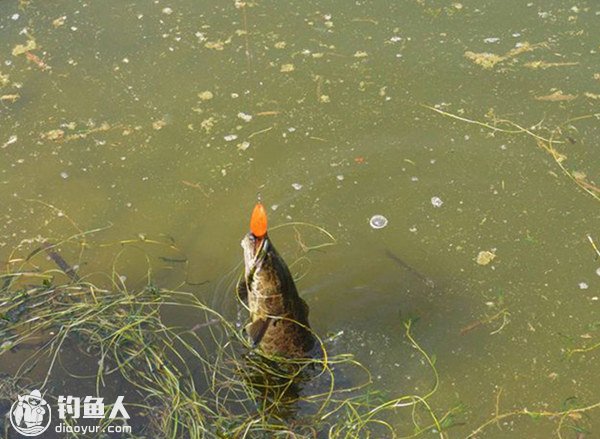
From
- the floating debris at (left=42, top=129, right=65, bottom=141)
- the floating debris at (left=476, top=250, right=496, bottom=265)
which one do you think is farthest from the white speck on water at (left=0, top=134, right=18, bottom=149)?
the floating debris at (left=476, top=250, right=496, bottom=265)

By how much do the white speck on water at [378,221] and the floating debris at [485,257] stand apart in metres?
0.47

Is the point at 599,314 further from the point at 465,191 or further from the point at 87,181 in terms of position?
the point at 87,181

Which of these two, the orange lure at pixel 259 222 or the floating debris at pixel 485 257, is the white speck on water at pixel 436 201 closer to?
the floating debris at pixel 485 257

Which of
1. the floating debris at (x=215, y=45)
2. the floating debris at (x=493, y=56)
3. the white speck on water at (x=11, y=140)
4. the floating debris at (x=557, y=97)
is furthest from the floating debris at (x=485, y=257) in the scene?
the white speck on water at (x=11, y=140)

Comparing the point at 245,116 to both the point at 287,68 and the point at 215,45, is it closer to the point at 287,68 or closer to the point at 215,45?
the point at 287,68

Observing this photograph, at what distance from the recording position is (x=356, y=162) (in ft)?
13.3

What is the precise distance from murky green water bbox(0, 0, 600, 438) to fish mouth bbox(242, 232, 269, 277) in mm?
Answer: 660

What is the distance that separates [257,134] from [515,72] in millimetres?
1455

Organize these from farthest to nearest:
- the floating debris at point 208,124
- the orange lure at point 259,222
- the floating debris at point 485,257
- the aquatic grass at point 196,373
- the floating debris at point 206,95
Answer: the floating debris at point 206,95, the floating debris at point 208,124, the floating debris at point 485,257, the aquatic grass at point 196,373, the orange lure at point 259,222

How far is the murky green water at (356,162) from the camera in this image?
11.3 feet

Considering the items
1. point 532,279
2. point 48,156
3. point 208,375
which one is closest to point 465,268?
point 532,279

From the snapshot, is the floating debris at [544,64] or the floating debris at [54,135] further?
the floating debris at [544,64]

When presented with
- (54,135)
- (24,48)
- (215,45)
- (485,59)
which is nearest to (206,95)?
(215,45)

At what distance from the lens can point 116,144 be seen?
419 cm
